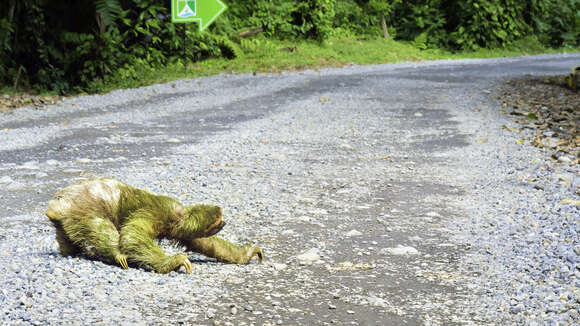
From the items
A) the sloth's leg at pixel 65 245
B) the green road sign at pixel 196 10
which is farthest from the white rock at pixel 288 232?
the green road sign at pixel 196 10

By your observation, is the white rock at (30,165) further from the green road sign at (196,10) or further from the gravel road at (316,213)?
the green road sign at (196,10)

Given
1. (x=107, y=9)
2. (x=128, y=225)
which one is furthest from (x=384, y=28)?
(x=128, y=225)

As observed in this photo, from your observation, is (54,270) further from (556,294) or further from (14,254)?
(556,294)

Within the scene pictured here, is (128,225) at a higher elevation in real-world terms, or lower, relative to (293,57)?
lower

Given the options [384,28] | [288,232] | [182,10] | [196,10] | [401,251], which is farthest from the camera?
[384,28]

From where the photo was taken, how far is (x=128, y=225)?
118 inches

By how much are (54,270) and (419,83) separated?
1036 cm

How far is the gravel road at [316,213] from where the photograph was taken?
271cm

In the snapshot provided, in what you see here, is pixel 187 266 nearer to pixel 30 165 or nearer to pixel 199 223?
pixel 199 223

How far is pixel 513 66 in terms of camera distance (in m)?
16.4

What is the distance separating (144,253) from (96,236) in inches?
10.1

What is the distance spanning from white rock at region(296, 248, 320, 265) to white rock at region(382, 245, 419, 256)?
431 mm

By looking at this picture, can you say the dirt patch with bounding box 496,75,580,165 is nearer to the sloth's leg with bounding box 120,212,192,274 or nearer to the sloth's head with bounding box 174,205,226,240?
the sloth's head with bounding box 174,205,226,240

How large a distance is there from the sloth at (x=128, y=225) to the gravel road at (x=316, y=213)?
3.1 inches
